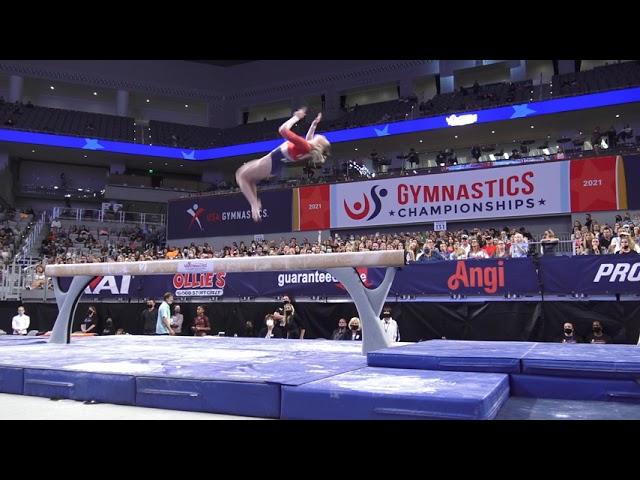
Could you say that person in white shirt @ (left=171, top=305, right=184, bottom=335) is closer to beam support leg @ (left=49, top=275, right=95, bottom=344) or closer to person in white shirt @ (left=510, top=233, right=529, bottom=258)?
beam support leg @ (left=49, top=275, right=95, bottom=344)

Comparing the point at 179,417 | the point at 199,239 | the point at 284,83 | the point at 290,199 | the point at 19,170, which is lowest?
the point at 179,417

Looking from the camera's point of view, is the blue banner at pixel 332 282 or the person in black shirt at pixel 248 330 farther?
the person in black shirt at pixel 248 330

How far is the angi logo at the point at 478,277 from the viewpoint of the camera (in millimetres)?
9148

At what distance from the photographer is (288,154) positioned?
6520mm

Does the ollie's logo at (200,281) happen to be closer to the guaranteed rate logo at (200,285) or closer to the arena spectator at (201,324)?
the guaranteed rate logo at (200,285)

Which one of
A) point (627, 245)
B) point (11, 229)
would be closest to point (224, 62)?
point (11, 229)

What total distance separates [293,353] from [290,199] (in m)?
14.0

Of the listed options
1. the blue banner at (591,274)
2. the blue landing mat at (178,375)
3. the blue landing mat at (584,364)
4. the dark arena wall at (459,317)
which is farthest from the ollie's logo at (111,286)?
the blue landing mat at (584,364)

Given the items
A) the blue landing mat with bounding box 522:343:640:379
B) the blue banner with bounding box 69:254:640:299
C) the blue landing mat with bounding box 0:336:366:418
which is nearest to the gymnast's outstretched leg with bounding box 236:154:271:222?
the blue landing mat with bounding box 0:336:366:418

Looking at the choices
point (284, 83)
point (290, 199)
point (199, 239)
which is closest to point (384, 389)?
point (290, 199)

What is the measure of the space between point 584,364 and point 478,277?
215 inches

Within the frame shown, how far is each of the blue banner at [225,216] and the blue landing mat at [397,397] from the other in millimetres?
15528
